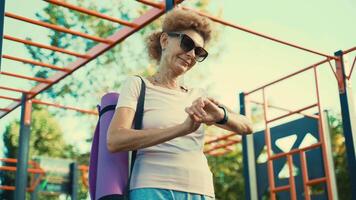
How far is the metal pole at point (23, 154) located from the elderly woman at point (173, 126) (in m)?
5.14

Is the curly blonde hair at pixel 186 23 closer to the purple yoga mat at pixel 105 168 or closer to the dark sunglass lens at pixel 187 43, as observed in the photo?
the dark sunglass lens at pixel 187 43

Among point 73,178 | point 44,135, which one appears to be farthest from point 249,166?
point 44,135

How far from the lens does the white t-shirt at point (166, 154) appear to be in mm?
1544

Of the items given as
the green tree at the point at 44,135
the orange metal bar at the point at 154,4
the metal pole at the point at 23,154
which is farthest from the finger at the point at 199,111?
the green tree at the point at 44,135

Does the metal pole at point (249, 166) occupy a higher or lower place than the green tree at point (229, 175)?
lower

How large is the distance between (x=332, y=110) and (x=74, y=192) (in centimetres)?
966

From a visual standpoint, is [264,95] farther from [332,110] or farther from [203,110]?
[332,110]

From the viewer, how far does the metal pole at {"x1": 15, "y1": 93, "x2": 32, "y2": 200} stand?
21.2ft

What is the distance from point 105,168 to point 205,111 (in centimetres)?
36

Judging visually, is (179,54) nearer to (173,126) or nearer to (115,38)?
(173,126)

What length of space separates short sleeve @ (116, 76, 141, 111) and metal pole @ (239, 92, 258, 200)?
502cm

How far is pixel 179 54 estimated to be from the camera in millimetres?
1804

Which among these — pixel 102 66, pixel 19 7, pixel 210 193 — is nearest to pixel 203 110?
pixel 210 193

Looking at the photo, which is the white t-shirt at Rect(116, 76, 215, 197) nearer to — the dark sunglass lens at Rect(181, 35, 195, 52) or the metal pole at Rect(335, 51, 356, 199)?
the dark sunglass lens at Rect(181, 35, 195, 52)
